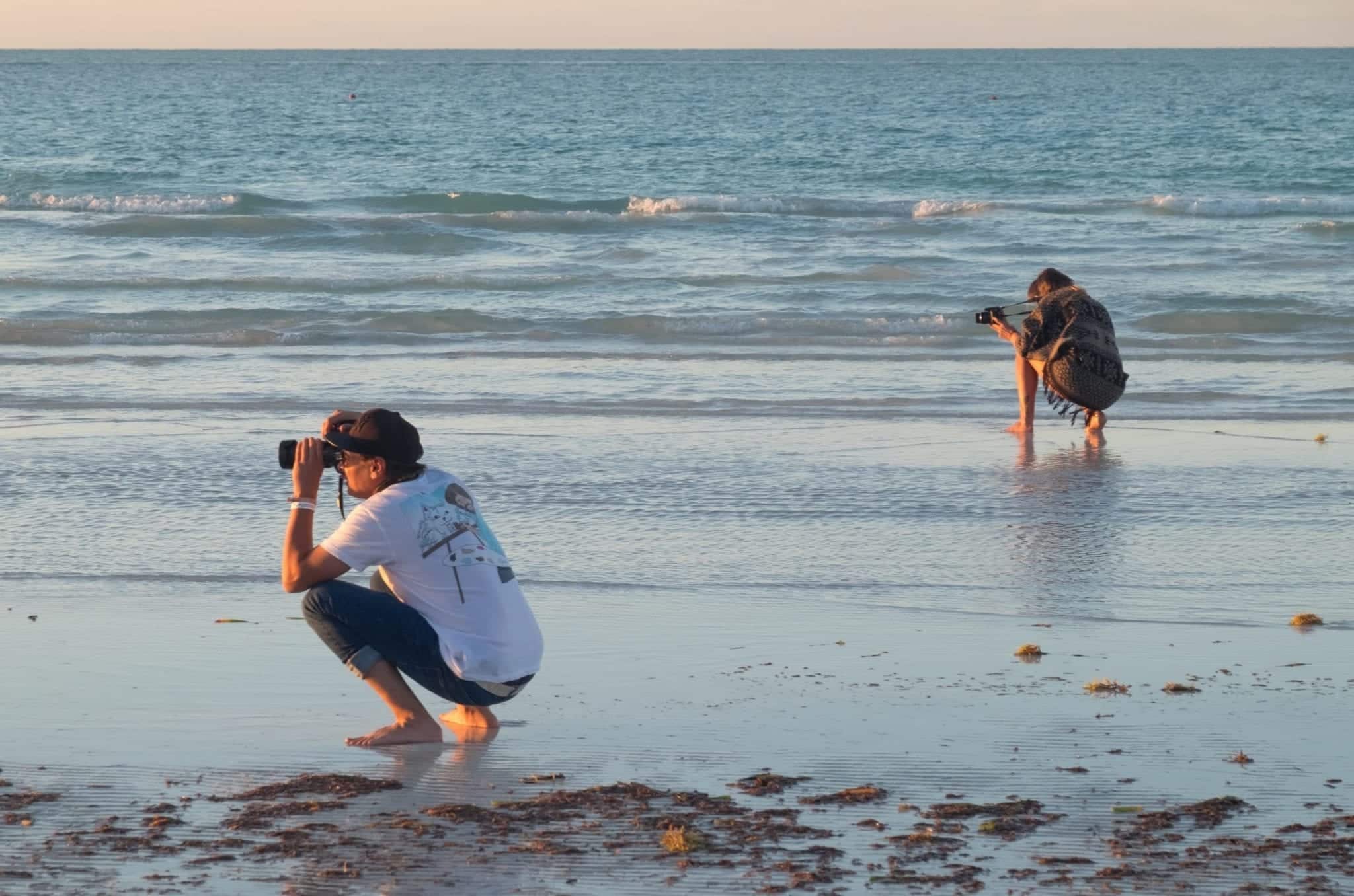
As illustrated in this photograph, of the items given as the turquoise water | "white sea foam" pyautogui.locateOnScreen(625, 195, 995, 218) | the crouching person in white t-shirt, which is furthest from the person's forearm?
"white sea foam" pyautogui.locateOnScreen(625, 195, 995, 218)

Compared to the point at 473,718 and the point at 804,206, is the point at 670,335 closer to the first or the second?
the point at 473,718

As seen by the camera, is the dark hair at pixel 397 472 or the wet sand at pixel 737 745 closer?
the wet sand at pixel 737 745

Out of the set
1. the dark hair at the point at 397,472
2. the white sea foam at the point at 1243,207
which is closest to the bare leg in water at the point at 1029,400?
the dark hair at the point at 397,472

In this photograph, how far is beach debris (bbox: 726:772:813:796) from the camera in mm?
4023

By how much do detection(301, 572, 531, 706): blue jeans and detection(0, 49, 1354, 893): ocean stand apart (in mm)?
148

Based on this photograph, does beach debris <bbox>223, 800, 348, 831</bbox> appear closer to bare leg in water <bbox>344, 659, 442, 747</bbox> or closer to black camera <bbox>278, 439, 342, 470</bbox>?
bare leg in water <bbox>344, 659, 442, 747</bbox>

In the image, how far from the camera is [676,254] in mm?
20719

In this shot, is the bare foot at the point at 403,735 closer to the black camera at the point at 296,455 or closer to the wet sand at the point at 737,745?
the wet sand at the point at 737,745

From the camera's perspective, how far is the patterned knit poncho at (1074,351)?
32.0ft

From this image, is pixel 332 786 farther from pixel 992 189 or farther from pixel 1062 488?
pixel 992 189

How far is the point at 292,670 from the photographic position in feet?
16.6

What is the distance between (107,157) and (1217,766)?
120 feet

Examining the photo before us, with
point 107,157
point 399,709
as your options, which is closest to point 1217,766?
point 399,709

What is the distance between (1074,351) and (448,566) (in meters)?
6.03
